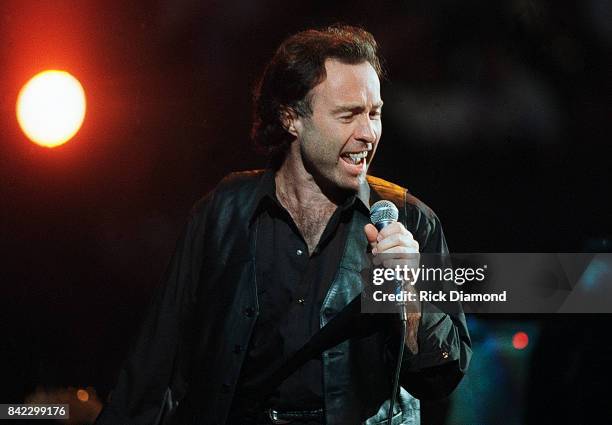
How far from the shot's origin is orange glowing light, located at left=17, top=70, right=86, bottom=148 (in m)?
3.31

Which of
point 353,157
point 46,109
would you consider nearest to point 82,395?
point 46,109

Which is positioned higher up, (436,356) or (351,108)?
(351,108)

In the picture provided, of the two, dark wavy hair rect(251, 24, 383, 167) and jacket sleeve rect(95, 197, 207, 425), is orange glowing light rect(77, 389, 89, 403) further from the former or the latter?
dark wavy hair rect(251, 24, 383, 167)

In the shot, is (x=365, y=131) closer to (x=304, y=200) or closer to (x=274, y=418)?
(x=304, y=200)

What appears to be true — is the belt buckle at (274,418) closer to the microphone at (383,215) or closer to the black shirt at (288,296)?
the black shirt at (288,296)

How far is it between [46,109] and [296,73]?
1.25m

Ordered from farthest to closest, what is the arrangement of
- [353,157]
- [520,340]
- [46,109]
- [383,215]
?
[46,109], [520,340], [353,157], [383,215]

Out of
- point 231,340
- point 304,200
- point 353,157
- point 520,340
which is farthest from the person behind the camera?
point 520,340

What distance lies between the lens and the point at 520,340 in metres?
3.05

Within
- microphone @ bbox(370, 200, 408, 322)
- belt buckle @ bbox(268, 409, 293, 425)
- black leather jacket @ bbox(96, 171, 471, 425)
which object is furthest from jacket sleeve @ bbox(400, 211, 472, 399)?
belt buckle @ bbox(268, 409, 293, 425)

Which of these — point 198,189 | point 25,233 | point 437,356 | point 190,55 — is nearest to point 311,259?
point 437,356

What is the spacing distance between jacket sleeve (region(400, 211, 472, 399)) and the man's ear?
0.81 metres

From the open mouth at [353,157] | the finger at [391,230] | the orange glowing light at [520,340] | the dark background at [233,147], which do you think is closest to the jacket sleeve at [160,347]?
the open mouth at [353,157]

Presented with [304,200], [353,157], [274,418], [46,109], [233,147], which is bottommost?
[274,418]
